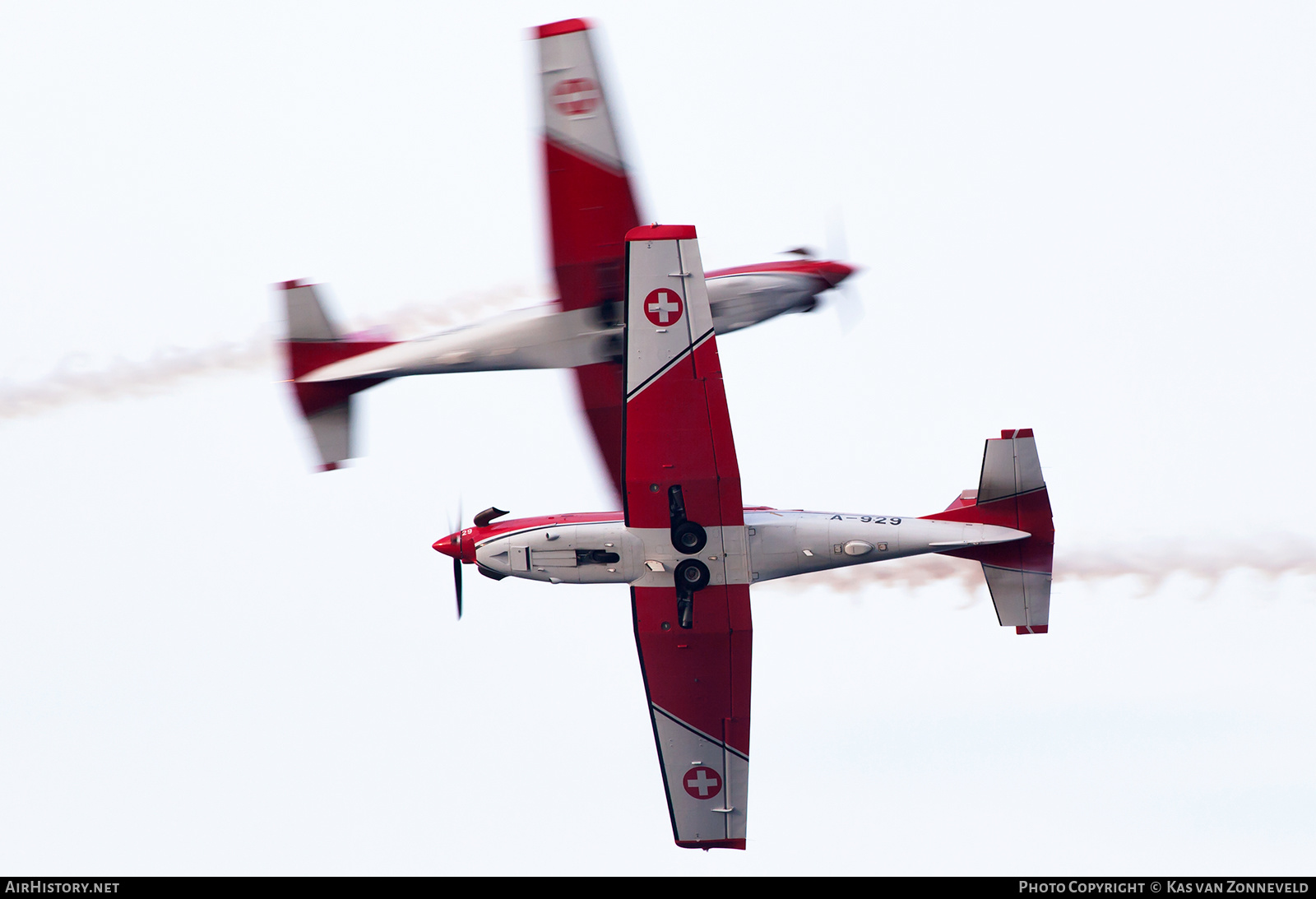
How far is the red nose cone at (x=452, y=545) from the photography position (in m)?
20.9

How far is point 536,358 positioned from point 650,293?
276 centimetres

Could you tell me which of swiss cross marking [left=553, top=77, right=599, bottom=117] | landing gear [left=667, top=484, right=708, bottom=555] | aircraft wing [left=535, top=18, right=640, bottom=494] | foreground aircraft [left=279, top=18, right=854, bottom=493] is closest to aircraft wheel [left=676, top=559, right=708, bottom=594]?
landing gear [left=667, top=484, right=708, bottom=555]

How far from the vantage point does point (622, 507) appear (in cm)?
2019

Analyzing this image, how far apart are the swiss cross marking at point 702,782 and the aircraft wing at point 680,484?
97cm

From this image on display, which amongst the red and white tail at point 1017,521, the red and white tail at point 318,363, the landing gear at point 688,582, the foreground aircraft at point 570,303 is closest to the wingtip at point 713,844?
the landing gear at point 688,582

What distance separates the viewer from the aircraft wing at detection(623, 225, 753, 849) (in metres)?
19.8

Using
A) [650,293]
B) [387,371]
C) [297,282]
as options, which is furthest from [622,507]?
[297,282]

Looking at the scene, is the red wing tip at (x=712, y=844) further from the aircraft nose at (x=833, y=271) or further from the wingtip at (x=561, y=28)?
the wingtip at (x=561, y=28)

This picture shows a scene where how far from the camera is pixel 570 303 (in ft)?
71.5

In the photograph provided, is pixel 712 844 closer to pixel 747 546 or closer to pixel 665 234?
pixel 747 546

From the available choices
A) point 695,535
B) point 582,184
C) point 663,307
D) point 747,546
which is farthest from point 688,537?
point 582,184

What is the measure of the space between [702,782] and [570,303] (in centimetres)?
655

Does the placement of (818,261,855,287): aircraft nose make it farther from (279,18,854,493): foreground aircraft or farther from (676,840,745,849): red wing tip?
(676,840,745,849): red wing tip

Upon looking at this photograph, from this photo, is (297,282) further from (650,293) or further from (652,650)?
(652,650)
